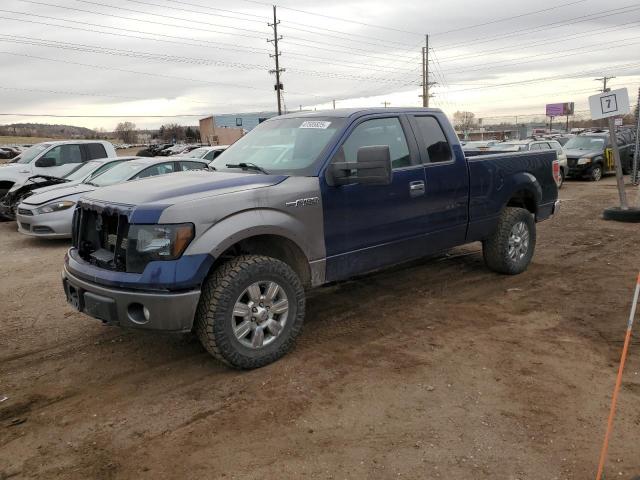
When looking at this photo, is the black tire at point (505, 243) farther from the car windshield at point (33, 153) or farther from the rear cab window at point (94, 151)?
the car windshield at point (33, 153)

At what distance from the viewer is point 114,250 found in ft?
12.8

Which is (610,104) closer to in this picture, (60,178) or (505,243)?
(505,243)

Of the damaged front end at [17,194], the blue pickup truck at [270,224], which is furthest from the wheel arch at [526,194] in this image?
the damaged front end at [17,194]

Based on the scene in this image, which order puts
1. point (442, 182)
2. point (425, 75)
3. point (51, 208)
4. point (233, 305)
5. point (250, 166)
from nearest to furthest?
point (233, 305), point (250, 166), point (442, 182), point (51, 208), point (425, 75)

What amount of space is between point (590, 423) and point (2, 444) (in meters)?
3.56

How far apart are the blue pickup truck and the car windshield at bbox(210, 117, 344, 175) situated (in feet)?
0.05

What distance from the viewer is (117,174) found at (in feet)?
32.5

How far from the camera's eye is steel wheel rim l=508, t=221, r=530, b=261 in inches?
255

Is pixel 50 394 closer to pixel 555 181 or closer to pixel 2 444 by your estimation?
pixel 2 444

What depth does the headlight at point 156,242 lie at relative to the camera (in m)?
3.68

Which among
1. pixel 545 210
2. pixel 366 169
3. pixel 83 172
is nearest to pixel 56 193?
pixel 83 172

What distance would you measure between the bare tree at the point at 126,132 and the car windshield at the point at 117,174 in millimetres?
100104

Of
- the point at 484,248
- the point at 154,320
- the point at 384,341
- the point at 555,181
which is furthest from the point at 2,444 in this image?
the point at 555,181

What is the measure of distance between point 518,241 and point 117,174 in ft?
23.2
